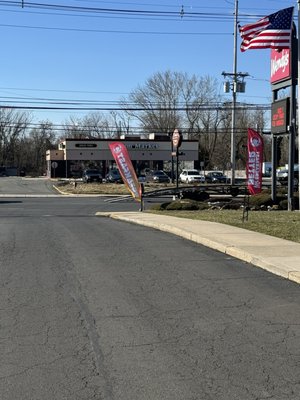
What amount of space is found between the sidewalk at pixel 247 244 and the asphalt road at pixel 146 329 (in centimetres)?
30

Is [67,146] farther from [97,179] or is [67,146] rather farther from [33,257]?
[33,257]

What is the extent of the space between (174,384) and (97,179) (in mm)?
59532

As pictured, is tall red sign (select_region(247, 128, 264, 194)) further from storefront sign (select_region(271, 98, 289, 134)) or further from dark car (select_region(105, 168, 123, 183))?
dark car (select_region(105, 168, 123, 183))

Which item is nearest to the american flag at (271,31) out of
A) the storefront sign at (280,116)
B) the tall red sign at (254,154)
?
the storefront sign at (280,116)

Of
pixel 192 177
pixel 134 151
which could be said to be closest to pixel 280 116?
pixel 192 177

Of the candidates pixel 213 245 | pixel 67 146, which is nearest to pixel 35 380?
pixel 213 245

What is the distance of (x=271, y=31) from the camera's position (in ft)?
62.8

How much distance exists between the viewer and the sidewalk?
9016mm

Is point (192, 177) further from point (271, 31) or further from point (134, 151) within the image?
point (271, 31)

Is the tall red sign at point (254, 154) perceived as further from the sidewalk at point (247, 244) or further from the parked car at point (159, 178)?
the parked car at point (159, 178)

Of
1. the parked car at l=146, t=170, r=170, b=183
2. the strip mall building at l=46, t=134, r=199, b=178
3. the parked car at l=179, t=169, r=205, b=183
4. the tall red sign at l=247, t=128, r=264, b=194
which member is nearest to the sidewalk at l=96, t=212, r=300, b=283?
the tall red sign at l=247, t=128, r=264, b=194

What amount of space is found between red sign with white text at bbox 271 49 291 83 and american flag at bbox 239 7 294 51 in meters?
3.04

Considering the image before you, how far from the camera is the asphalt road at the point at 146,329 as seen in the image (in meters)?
4.20

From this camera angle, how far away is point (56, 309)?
21.4 ft
